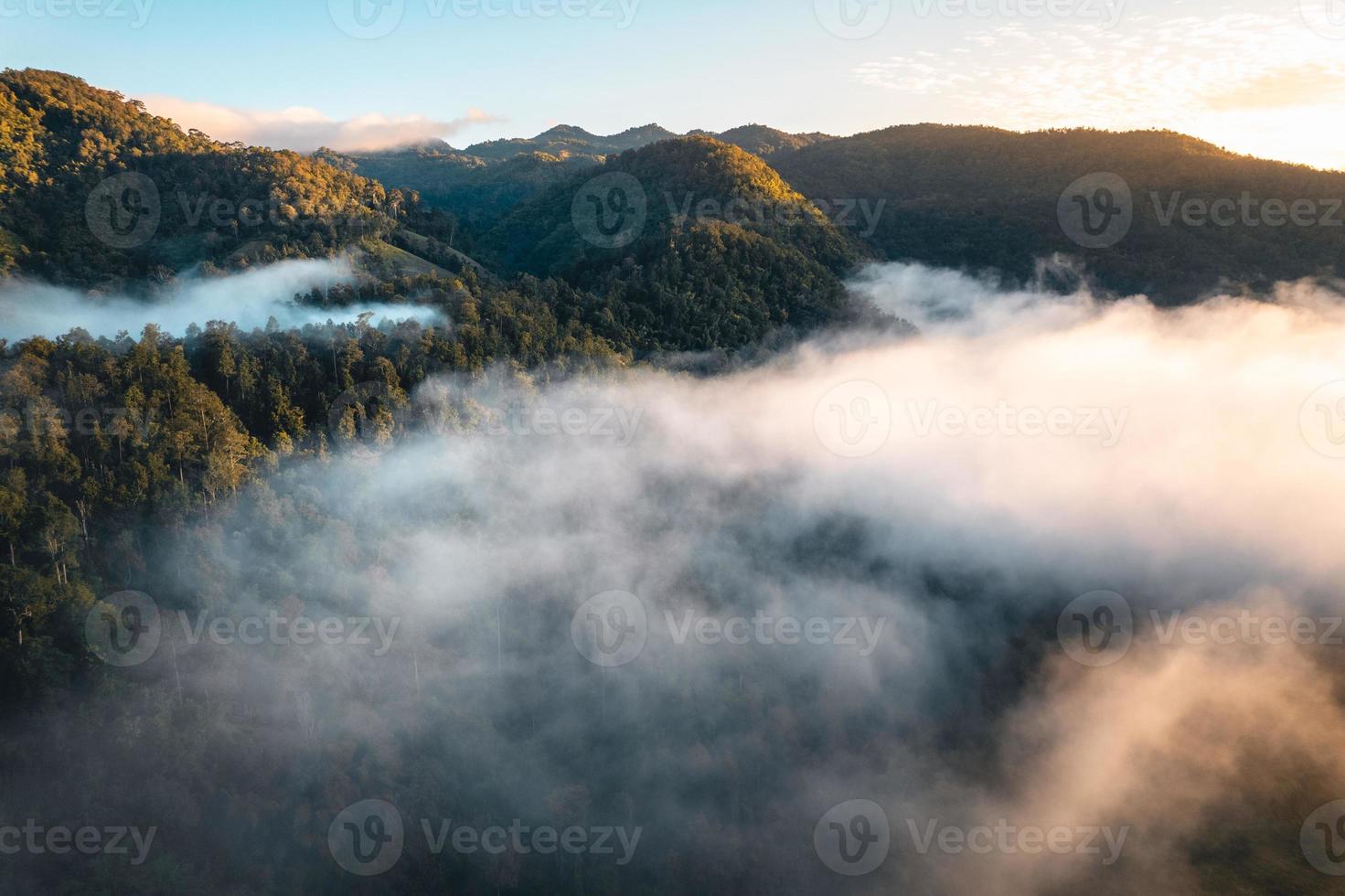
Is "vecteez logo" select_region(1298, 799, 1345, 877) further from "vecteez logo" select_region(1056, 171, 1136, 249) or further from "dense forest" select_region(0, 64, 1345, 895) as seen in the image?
"vecteez logo" select_region(1056, 171, 1136, 249)

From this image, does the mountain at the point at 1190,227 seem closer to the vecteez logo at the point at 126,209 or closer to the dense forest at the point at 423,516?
the dense forest at the point at 423,516

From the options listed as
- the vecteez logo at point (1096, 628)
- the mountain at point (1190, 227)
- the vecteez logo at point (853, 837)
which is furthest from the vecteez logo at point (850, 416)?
the vecteez logo at point (853, 837)

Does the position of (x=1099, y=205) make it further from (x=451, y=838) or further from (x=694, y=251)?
(x=451, y=838)

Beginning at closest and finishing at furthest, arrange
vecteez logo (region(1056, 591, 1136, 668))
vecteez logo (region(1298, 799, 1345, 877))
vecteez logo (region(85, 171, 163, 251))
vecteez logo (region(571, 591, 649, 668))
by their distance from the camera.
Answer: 1. vecteez logo (region(1298, 799, 1345, 877))
2. vecteez logo (region(571, 591, 649, 668))
3. vecteez logo (region(85, 171, 163, 251))
4. vecteez logo (region(1056, 591, 1136, 668))

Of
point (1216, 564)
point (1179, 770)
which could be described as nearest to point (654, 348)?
point (1179, 770)

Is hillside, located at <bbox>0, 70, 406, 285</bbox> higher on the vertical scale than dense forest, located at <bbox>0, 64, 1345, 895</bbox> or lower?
higher

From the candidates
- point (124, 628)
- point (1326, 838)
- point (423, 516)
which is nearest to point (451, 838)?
point (423, 516)

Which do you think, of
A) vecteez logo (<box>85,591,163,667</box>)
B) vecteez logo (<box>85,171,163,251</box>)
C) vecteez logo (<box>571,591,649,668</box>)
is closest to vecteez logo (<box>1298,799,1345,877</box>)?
vecteez logo (<box>571,591,649,668</box>)
